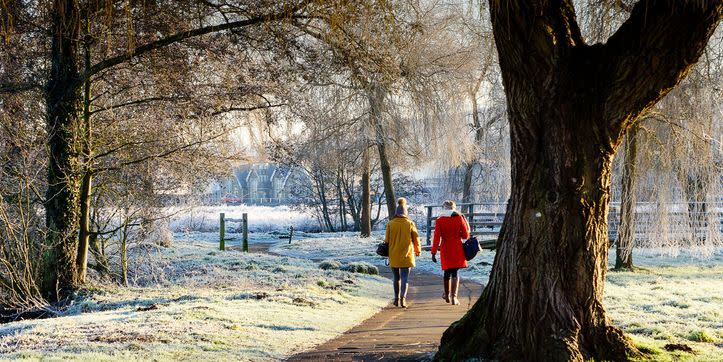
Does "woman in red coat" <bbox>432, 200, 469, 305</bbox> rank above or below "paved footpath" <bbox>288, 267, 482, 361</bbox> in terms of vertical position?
above

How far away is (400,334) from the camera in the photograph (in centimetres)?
859

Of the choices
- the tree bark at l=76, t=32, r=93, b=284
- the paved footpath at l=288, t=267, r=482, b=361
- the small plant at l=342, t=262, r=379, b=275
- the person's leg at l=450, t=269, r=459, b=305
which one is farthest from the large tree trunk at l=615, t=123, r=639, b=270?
the tree bark at l=76, t=32, r=93, b=284

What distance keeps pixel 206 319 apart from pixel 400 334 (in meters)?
2.43

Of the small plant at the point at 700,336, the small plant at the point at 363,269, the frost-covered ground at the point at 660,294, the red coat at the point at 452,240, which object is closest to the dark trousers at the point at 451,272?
the red coat at the point at 452,240

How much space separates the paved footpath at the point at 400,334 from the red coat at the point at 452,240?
761 millimetres

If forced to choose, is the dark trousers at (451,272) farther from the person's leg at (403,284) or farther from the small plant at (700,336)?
the small plant at (700,336)

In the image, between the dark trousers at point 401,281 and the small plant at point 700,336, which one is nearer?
the small plant at point 700,336

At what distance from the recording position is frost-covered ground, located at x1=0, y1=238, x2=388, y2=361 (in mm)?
6977

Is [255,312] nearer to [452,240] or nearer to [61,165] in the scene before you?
[452,240]

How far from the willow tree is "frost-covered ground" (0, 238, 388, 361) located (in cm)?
275

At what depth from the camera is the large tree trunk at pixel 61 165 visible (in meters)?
11.6

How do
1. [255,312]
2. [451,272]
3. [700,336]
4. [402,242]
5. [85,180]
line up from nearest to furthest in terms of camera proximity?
[700,336] → [255,312] → [402,242] → [451,272] → [85,180]

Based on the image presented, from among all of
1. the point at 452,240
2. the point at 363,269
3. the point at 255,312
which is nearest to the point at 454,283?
the point at 452,240

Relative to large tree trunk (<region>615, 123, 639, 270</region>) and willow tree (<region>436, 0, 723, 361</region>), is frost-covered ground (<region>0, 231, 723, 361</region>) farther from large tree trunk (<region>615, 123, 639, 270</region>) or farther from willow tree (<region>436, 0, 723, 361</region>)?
large tree trunk (<region>615, 123, 639, 270</region>)
